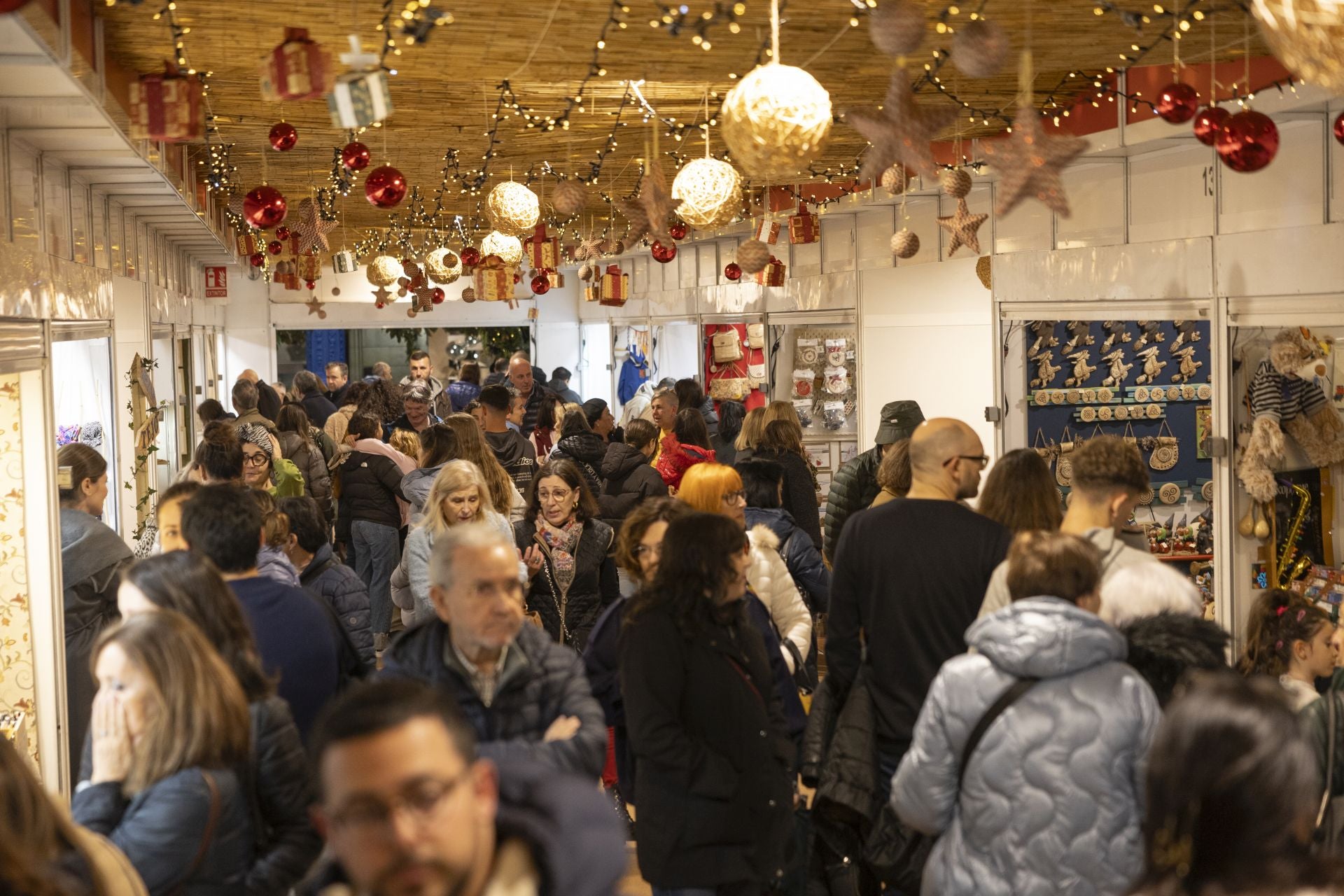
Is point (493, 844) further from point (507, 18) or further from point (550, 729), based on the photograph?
point (507, 18)

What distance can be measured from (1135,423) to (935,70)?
2939mm

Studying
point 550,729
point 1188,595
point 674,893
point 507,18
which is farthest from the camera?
point 507,18

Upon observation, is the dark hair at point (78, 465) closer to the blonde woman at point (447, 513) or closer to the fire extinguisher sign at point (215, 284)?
the blonde woman at point (447, 513)

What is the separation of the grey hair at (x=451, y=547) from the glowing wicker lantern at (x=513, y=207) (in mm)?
4311

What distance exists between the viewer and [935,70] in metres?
6.44

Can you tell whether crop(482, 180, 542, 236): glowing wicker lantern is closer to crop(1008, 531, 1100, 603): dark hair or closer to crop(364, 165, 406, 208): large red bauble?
crop(364, 165, 406, 208): large red bauble

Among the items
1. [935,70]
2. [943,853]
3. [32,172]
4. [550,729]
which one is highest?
[935,70]

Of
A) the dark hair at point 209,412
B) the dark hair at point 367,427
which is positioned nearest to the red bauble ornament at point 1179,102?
the dark hair at point 367,427

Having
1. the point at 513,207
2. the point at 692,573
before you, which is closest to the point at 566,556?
the point at 692,573

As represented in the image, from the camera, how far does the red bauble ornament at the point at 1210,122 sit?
4.34 metres

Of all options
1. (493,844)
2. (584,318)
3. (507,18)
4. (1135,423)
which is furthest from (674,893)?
(584,318)

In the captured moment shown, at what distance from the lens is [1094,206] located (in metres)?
7.72

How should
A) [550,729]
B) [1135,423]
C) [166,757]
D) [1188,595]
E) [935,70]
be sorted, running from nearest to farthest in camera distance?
[166,757] < [550,729] < [1188,595] < [935,70] < [1135,423]

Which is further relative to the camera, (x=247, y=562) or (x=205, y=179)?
(x=205, y=179)
